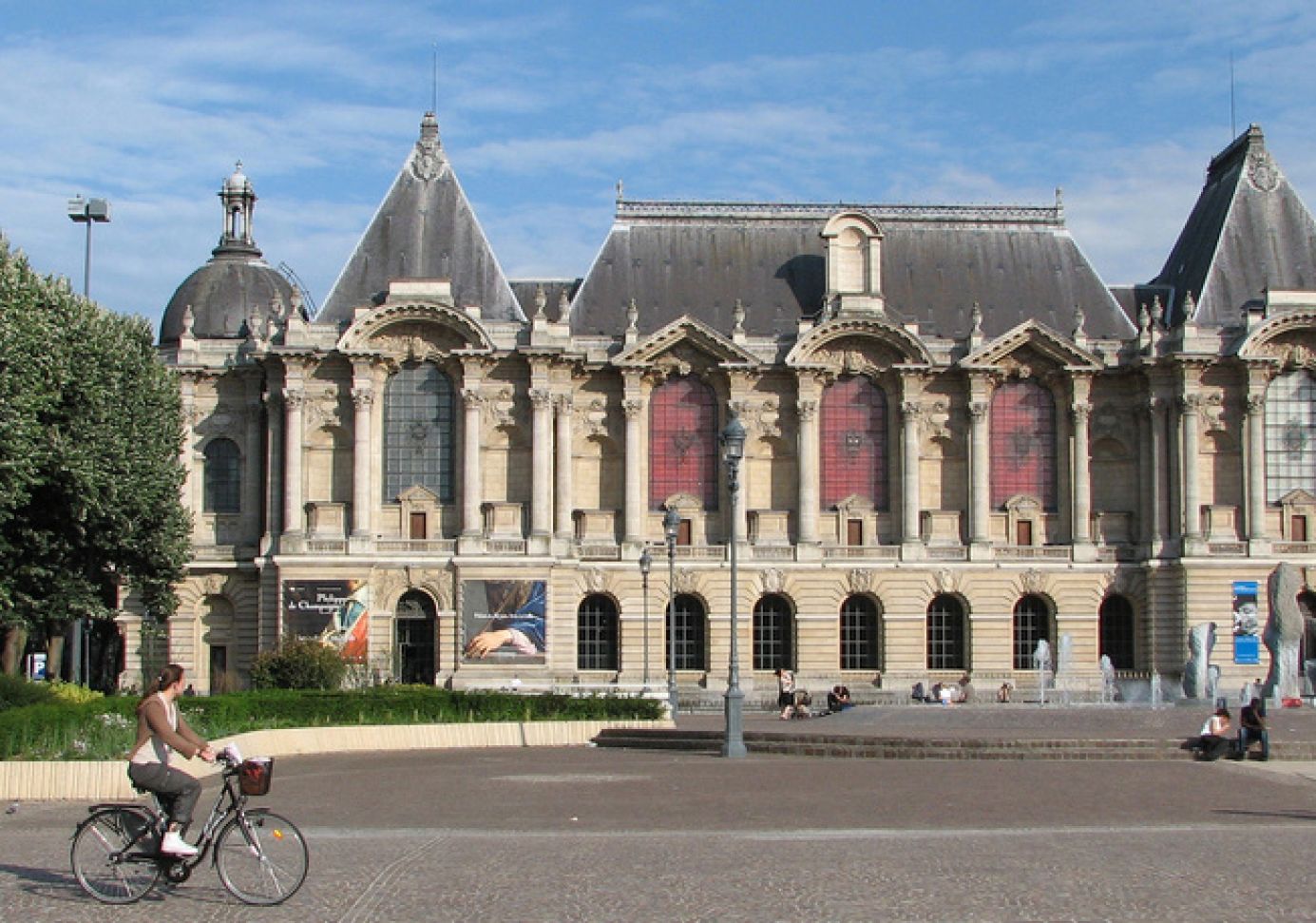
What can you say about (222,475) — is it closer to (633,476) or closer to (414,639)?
(414,639)

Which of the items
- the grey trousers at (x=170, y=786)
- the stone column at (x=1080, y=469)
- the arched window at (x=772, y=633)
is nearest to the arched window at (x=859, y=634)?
the arched window at (x=772, y=633)

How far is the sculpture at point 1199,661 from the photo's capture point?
228 ft

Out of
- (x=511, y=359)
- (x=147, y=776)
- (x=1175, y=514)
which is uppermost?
(x=511, y=359)

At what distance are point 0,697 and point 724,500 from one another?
4254cm

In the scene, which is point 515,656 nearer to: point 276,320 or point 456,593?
point 456,593

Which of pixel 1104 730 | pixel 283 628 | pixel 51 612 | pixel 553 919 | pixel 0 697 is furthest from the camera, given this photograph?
pixel 283 628

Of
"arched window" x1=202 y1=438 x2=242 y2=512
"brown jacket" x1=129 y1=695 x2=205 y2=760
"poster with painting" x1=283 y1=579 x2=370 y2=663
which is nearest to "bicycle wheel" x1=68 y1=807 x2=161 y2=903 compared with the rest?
"brown jacket" x1=129 y1=695 x2=205 y2=760

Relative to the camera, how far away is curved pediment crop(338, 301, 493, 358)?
2921 inches

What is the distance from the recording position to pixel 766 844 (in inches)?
955

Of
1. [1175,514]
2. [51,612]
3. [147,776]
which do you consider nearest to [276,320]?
[51,612]

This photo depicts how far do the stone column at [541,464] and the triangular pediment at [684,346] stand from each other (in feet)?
11.2

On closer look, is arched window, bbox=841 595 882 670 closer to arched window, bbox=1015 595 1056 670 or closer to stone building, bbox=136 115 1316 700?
stone building, bbox=136 115 1316 700

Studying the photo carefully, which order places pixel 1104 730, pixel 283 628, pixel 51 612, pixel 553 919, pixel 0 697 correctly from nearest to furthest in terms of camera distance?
pixel 553 919 < pixel 0 697 < pixel 1104 730 < pixel 51 612 < pixel 283 628

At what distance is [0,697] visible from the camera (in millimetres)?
37906
